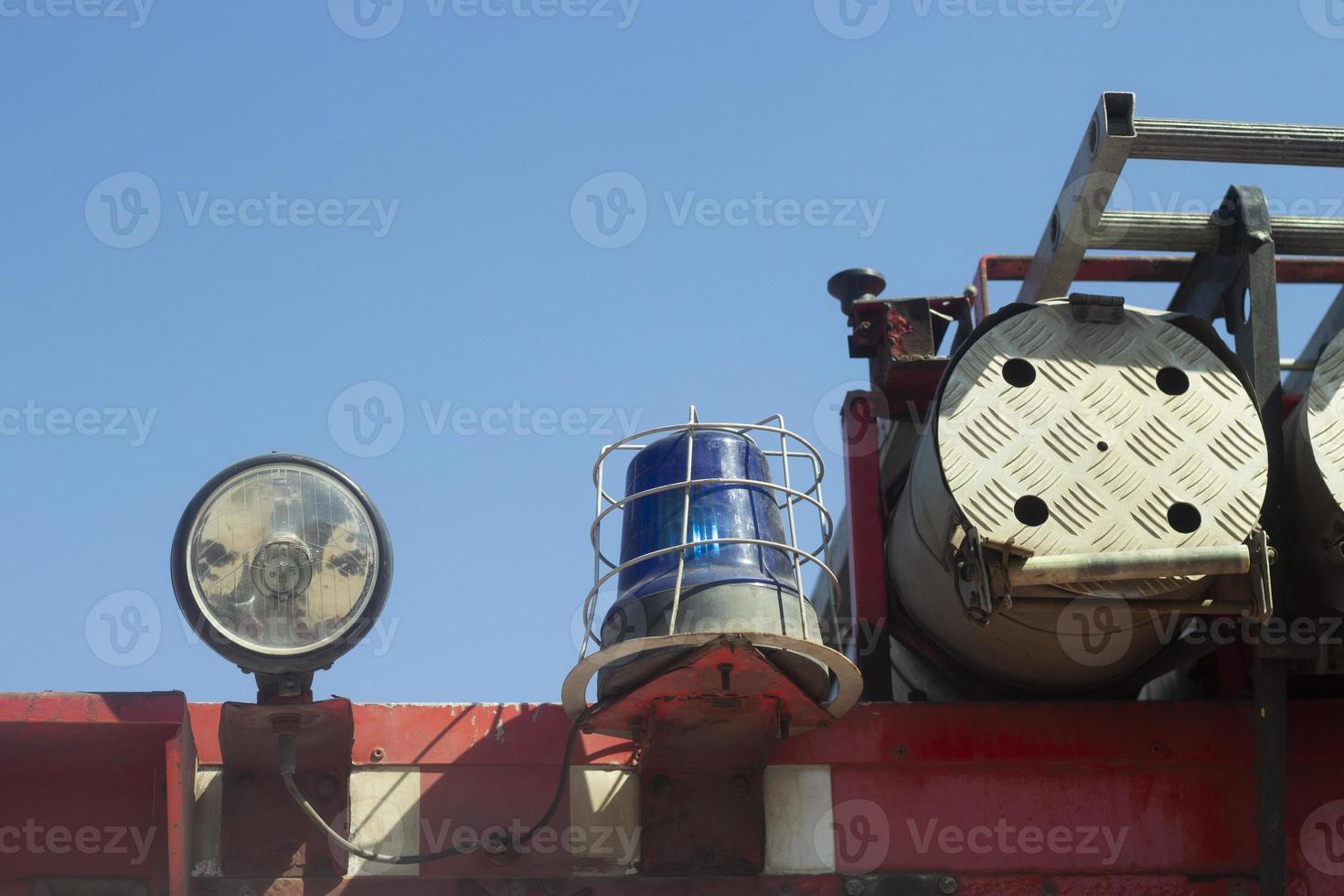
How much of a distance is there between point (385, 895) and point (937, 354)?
9.53ft

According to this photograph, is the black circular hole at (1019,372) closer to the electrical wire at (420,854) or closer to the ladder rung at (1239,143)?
the ladder rung at (1239,143)

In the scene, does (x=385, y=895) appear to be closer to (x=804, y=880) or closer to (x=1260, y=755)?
(x=804, y=880)

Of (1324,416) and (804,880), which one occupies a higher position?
(1324,416)

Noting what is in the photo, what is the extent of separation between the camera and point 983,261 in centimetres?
741

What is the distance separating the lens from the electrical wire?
18.3 feet

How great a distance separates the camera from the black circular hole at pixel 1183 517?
562 cm

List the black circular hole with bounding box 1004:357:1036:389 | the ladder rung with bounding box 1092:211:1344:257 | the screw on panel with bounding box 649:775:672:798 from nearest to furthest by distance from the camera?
the black circular hole with bounding box 1004:357:1036:389
the screw on panel with bounding box 649:775:672:798
the ladder rung with bounding box 1092:211:1344:257

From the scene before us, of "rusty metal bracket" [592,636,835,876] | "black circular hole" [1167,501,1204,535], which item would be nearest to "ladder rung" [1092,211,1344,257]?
"black circular hole" [1167,501,1204,535]

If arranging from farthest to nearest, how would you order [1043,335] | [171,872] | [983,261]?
[983,261], [1043,335], [171,872]

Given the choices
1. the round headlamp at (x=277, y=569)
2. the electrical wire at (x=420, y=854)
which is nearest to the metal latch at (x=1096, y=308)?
the electrical wire at (x=420, y=854)

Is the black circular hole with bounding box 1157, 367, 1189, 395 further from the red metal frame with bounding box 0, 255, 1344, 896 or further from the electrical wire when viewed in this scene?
the electrical wire

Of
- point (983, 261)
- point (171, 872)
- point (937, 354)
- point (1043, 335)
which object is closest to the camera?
point (171, 872)

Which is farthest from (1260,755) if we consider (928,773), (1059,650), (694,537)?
(694,537)

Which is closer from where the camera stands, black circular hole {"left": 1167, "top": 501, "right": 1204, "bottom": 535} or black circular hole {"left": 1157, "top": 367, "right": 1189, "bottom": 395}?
black circular hole {"left": 1167, "top": 501, "right": 1204, "bottom": 535}
